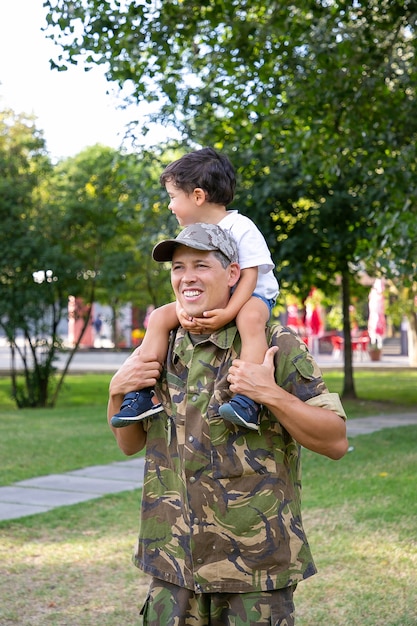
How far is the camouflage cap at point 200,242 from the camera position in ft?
9.02

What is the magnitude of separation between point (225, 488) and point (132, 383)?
442 millimetres

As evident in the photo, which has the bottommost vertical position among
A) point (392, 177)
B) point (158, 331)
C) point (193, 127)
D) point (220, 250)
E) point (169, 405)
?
point (169, 405)

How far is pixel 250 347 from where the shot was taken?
9.17 ft

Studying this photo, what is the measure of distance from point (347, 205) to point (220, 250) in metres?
13.6

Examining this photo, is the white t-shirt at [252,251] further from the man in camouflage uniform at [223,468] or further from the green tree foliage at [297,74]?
the green tree foliage at [297,74]

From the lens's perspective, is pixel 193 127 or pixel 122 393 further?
pixel 193 127

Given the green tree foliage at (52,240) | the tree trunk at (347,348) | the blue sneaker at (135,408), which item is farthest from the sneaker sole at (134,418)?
the tree trunk at (347,348)

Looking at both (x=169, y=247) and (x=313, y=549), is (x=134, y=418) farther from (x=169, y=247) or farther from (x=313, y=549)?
(x=313, y=549)

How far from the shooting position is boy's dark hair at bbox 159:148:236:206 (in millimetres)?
3033

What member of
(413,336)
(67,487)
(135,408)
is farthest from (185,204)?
(413,336)

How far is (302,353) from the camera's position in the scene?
2.80 metres

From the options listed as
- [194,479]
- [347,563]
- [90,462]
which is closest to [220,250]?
[194,479]

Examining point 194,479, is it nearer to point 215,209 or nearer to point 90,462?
point 215,209

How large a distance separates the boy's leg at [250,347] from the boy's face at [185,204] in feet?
1.20
